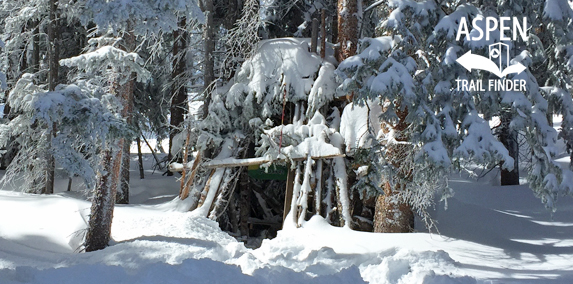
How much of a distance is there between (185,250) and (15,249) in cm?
277

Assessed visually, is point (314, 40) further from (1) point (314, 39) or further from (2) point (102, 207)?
(2) point (102, 207)

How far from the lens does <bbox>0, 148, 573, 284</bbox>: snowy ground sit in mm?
5898

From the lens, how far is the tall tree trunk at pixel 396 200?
9.74 meters

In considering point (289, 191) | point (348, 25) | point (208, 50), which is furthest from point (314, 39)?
point (289, 191)

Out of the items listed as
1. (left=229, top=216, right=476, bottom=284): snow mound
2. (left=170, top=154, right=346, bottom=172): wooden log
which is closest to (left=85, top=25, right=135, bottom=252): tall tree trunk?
(left=229, top=216, right=476, bottom=284): snow mound

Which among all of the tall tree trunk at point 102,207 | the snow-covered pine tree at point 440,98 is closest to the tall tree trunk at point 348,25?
the snow-covered pine tree at point 440,98

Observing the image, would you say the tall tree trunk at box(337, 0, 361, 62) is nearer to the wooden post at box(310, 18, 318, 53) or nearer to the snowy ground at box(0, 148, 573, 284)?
the wooden post at box(310, 18, 318, 53)

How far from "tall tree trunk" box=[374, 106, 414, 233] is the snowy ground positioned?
1.53ft

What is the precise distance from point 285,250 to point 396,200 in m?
2.34

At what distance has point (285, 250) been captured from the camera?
916 centimetres

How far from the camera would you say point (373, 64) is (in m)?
8.62

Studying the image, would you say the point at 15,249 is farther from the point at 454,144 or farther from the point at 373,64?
the point at 454,144

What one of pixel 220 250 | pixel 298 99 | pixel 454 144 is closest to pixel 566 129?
pixel 454 144

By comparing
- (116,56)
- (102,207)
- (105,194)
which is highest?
(116,56)
